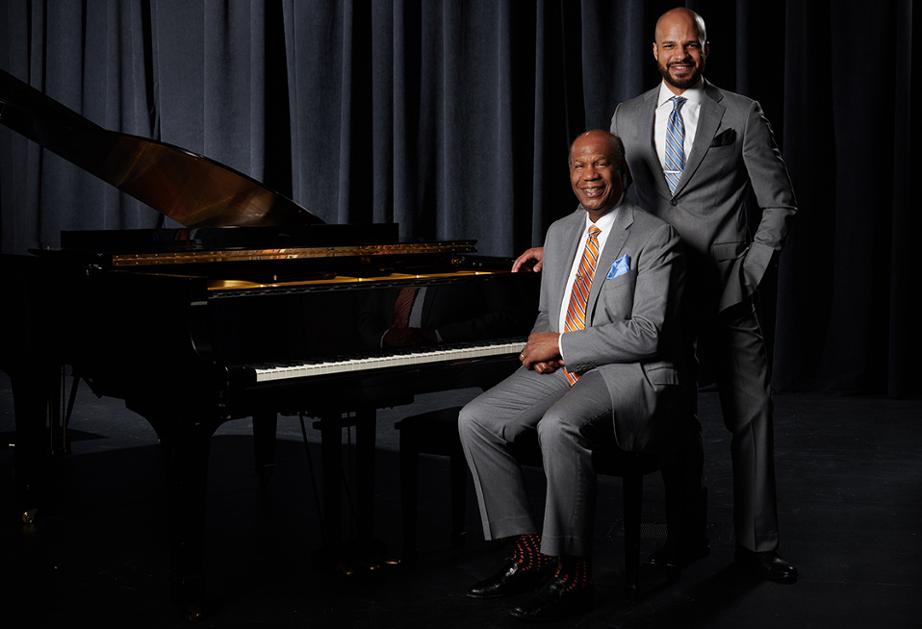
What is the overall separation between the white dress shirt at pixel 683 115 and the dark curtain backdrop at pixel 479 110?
282 centimetres

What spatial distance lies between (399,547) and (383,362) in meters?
0.72

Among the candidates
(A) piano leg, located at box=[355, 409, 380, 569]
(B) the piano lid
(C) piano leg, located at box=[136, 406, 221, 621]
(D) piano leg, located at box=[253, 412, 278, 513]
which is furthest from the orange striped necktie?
(D) piano leg, located at box=[253, 412, 278, 513]

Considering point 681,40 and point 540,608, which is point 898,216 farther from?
point 540,608

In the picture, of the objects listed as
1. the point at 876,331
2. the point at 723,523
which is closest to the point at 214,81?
the point at 876,331

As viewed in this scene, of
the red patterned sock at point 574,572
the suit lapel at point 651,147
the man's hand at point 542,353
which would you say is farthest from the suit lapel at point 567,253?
the red patterned sock at point 574,572

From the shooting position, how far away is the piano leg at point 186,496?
289 cm

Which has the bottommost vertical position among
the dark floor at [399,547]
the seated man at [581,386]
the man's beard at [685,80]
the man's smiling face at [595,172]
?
the dark floor at [399,547]

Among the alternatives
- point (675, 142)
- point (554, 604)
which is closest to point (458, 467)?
point (554, 604)

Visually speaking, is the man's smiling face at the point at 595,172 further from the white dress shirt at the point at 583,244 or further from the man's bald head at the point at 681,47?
the man's bald head at the point at 681,47

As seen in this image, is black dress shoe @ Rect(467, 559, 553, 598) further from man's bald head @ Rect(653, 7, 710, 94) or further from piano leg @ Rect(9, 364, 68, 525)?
piano leg @ Rect(9, 364, 68, 525)

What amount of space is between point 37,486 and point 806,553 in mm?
2427

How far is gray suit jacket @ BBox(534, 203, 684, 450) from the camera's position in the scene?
289 cm

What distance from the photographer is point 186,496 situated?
2.92 meters

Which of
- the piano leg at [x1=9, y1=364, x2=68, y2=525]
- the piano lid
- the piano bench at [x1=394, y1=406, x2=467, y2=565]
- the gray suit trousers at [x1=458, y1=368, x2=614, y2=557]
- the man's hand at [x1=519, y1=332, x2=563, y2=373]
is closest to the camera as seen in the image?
the gray suit trousers at [x1=458, y1=368, x2=614, y2=557]
